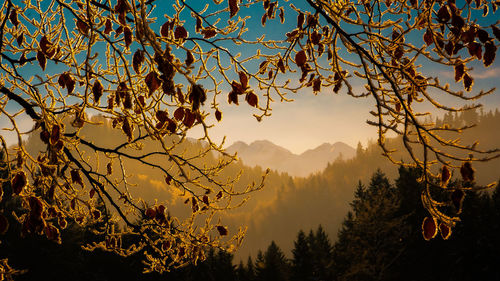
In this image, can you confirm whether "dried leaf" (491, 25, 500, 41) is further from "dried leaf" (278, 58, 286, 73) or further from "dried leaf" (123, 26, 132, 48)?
"dried leaf" (123, 26, 132, 48)

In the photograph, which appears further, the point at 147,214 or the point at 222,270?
the point at 222,270

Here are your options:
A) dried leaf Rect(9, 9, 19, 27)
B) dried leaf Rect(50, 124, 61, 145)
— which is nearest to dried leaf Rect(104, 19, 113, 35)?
dried leaf Rect(9, 9, 19, 27)

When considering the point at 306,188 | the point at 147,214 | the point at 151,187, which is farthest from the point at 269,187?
the point at 147,214

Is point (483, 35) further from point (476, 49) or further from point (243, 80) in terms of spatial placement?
point (243, 80)

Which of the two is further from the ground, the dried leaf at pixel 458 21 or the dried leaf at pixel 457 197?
the dried leaf at pixel 458 21

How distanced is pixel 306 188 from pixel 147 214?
121 metres

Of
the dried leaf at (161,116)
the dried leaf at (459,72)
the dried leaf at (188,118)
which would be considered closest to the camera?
the dried leaf at (188,118)

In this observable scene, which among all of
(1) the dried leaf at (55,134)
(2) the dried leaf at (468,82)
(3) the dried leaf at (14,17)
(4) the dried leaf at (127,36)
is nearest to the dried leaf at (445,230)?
(2) the dried leaf at (468,82)

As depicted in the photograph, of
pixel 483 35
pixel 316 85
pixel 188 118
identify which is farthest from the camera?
pixel 316 85

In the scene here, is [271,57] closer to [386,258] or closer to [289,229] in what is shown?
[386,258]

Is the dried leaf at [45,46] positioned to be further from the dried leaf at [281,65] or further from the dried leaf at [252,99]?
the dried leaf at [281,65]

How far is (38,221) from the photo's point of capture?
2180mm

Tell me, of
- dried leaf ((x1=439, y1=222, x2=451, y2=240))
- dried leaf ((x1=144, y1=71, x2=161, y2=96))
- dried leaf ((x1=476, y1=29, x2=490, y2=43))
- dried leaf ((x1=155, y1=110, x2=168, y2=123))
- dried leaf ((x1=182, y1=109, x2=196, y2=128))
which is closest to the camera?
dried leaf ((x1=144, y1=71, x2=161, y2=96))

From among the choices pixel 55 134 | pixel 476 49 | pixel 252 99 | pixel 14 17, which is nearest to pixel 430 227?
pixel 476 49
